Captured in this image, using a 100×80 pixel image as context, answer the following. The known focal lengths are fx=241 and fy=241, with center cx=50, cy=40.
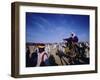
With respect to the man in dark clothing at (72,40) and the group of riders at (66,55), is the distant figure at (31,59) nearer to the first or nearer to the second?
the group of riders at (66,55)

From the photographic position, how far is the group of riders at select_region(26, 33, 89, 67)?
6.28 ft

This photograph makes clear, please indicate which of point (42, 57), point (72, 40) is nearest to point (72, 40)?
point (72, 40)

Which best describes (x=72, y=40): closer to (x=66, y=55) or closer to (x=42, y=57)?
(x=66, y=55)

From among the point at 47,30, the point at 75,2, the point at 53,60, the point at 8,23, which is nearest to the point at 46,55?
the point at 53,60

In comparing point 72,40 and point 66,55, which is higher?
point 72,40

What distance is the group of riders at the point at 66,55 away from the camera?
1.91m

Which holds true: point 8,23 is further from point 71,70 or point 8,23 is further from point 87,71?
point 87,71

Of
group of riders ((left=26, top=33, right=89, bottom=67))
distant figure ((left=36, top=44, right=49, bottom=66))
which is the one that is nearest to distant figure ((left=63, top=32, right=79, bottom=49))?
group of riders ((left=26, top=33, right=89, bottom=67))

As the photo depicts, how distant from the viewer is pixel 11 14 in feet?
6.10

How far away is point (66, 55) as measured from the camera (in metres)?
2.03

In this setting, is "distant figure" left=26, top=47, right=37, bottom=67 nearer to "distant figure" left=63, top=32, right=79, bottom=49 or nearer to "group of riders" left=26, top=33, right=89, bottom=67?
"group of riders" left=26, top=33, right=89, bottom=67

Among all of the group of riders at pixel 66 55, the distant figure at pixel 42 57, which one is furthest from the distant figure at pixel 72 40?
the distant figure at pixel 42 57

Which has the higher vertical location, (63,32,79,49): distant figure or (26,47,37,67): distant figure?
(63,32,79,49): distant figure

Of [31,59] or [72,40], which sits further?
[72,40]
